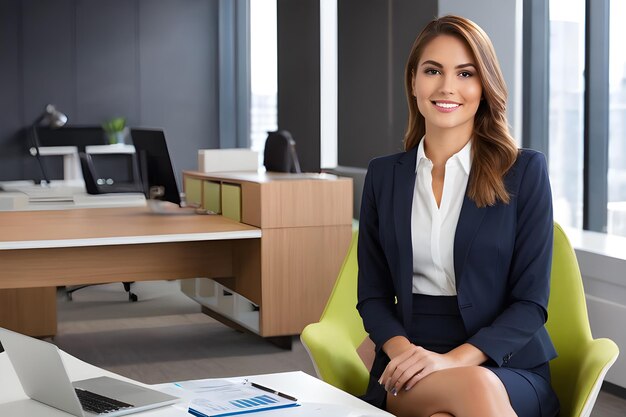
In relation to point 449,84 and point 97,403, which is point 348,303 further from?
point 97,403

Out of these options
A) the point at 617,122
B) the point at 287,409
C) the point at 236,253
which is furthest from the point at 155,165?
the point at 287,409

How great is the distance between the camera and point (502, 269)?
225 centimetres

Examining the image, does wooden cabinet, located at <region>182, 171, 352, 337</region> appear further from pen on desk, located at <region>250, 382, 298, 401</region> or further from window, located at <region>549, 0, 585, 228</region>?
pen on desk, located at <region>250, 382, 298, 401</region>

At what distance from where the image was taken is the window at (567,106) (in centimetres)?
524

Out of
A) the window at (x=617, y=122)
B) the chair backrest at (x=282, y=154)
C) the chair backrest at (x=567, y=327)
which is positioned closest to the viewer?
the chair backrest at (x=567, y=327)

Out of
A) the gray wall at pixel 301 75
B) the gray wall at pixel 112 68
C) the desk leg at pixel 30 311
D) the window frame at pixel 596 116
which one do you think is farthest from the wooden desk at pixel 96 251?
the gray wall at pixel 112 68

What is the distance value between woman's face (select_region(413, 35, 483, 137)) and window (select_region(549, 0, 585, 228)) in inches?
125

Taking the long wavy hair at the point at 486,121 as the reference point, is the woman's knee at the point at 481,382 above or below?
below

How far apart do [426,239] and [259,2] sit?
8.22 metres

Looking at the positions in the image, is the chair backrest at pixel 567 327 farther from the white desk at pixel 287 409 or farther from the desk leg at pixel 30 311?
the desk leg at pixel 30 311

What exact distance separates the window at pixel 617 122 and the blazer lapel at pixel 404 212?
2873mm

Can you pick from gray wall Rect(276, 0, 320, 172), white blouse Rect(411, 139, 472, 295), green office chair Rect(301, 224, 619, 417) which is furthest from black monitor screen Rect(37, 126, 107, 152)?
white blouse Rect(411, 139, 472, 295)

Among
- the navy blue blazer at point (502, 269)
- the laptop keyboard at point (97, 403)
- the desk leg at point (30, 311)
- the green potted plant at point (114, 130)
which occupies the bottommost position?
the desk leg at point (30, 311)

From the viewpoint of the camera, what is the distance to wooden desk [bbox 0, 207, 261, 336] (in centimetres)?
438
